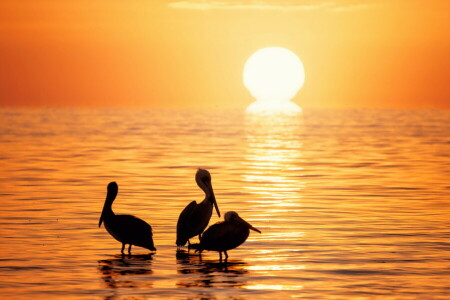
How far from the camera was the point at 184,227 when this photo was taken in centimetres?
1605

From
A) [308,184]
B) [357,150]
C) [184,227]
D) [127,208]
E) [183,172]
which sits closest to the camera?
[184,227]

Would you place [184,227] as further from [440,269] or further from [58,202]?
[58,202]

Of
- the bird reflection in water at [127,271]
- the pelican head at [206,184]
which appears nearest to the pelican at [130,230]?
the bird reflection in water at [127,271]

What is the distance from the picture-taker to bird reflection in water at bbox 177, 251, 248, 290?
1361 cm

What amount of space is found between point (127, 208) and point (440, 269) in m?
9.16

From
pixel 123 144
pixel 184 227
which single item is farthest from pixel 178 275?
pixel 123 144

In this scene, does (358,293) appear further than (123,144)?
No

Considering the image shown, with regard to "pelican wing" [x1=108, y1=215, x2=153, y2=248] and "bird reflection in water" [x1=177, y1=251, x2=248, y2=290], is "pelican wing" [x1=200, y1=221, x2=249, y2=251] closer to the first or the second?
"bird reflection in water" [x1=177, y1=251, x2=248, y2=290]

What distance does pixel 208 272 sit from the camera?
47.9ft

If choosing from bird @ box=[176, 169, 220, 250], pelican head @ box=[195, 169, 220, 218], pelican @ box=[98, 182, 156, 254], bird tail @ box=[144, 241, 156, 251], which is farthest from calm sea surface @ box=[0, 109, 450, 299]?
pelican head @ box=[195, 169, 220, 218]

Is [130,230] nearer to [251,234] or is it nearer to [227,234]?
[227,234]

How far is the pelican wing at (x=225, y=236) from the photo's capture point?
602 inches

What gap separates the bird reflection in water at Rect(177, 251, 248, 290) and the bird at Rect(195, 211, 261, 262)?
10.2 inches

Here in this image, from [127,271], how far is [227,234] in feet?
5.53
